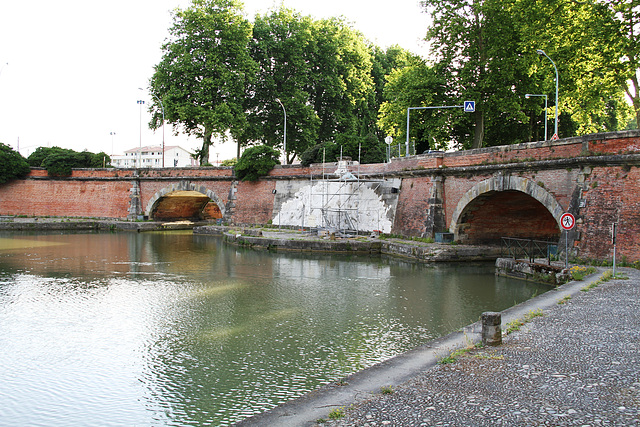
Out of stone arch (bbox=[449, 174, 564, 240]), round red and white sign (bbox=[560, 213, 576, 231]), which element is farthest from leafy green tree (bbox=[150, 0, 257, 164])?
round red and white sign (bbox=[560, 213, 576, 231])

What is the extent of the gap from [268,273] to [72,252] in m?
10.7

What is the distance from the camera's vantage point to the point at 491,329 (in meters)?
7.21

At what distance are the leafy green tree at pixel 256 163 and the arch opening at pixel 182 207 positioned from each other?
5.54m

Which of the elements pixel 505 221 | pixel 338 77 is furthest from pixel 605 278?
pixel 338 77

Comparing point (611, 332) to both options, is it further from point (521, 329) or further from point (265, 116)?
point (265, 116)

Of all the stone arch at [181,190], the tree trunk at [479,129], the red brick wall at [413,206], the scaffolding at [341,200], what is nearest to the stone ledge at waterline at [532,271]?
the red brick wall at [413,206]

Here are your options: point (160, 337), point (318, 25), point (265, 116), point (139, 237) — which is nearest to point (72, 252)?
point (139, 237)

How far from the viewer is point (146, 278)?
16.6 meters

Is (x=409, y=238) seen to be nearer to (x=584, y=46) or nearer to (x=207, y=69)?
(x=584, y=46)

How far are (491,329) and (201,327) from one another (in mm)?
6019

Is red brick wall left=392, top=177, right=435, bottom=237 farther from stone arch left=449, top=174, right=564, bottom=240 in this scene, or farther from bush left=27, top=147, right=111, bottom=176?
bush left=27, top=147, right=111, bottom=176

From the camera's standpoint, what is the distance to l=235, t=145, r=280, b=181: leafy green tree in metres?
32.2

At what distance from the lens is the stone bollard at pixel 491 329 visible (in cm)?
720

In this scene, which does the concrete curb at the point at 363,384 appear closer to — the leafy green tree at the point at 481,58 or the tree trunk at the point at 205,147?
the leafy green tree at the point at 481,58
